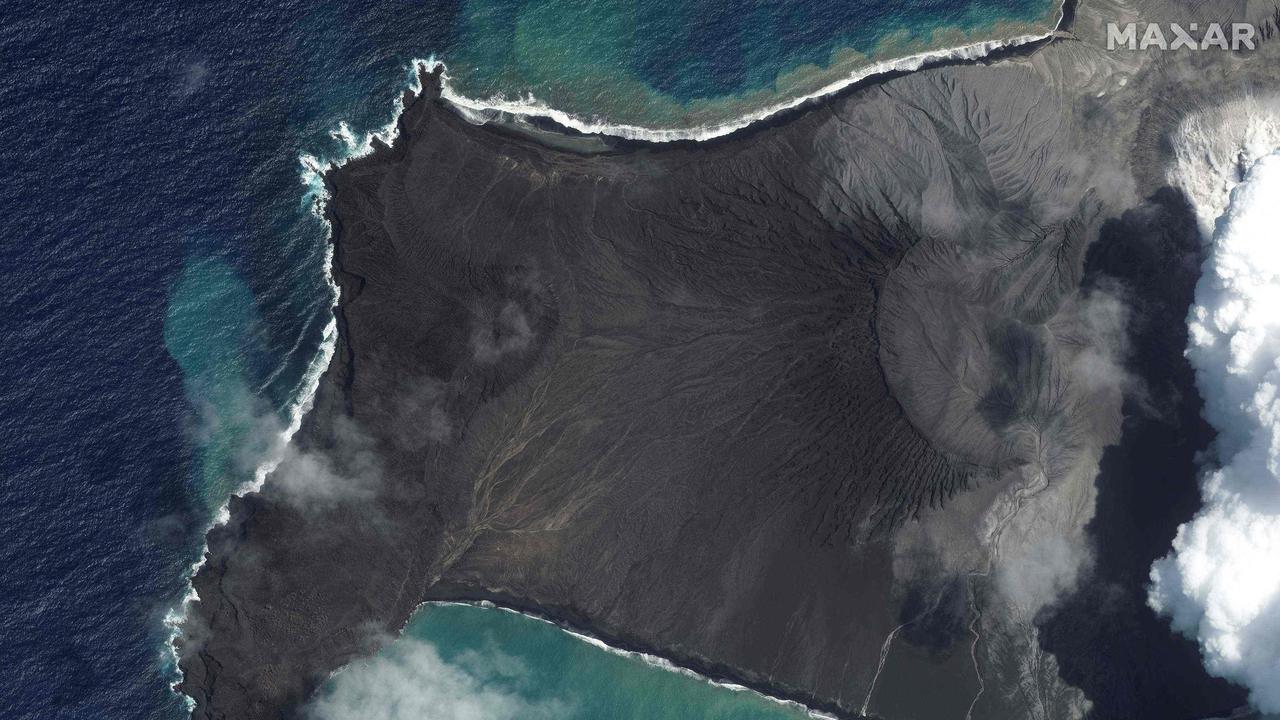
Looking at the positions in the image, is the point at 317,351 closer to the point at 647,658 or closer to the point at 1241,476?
the point at 647,658

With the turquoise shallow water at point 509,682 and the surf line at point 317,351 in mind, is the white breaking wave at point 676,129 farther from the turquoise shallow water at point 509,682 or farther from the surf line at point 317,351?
the turquoise shallow water at point 509,682

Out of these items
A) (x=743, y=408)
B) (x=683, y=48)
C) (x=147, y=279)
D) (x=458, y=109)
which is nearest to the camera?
(x=743, y=408)

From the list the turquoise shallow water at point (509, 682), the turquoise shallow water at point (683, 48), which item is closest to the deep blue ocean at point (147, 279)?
the turquoise shallow water at point (683, 48)

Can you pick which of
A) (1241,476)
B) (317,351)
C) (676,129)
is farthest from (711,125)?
(1241,476)

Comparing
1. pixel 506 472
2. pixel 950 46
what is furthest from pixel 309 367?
pixel 950 46

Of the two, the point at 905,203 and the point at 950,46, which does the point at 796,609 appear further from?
the point at 950,46

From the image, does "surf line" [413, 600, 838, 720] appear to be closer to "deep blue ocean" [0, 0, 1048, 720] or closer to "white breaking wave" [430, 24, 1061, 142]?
"deep blue ocean" [0, 0, 1048, 720]
